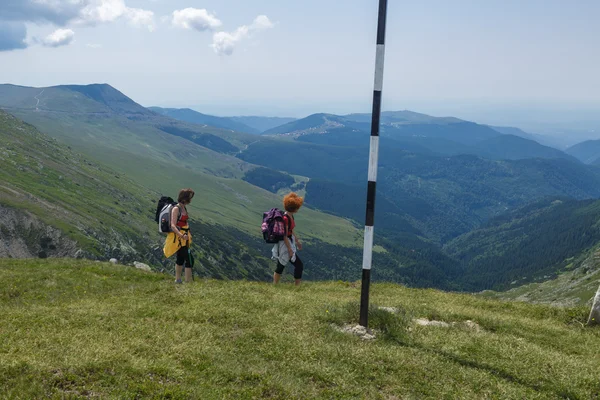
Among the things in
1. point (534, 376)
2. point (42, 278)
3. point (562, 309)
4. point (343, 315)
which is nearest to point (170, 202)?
point (42, 278)

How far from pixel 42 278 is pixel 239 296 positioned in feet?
33.4

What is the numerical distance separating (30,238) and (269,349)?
10281 cm

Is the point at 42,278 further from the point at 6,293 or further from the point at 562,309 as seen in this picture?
the point at 562,309

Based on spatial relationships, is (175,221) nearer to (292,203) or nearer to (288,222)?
(288,222)

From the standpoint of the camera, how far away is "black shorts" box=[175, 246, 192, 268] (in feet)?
59.3

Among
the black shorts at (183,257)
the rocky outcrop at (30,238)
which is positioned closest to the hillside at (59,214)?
the rocky outcrop at (30,238)

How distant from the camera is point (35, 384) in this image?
8438 mm

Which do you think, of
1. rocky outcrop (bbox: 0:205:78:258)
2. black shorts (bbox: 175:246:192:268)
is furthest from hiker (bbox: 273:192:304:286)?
rocky outcrop (bbox: 0:205:78:258)

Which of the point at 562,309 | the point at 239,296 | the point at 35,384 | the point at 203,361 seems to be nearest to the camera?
the point at 35,384

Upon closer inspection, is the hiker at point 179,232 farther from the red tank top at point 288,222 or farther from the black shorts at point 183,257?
the red tank top at point 288,222

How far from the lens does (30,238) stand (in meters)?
94.9

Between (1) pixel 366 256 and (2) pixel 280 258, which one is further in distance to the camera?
(2) pixel 280 258

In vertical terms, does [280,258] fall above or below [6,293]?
above

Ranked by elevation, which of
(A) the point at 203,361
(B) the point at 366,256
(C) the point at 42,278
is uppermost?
(B) the point at 366,256
